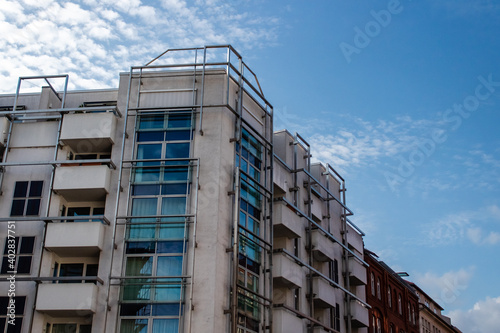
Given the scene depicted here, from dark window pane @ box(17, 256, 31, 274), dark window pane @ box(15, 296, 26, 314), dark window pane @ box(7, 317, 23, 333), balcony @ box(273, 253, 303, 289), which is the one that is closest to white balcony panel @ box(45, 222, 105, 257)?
dark window pane @ box(17, 256, 31, 274)

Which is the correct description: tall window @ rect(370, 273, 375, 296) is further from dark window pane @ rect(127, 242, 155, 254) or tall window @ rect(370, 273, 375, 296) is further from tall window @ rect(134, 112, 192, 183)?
dark window pane @ rect(127, 242, 155, 254)

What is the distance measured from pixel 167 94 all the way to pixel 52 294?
477 inches

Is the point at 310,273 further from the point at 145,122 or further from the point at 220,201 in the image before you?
the point at 145,122

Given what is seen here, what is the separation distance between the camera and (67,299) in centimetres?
3394

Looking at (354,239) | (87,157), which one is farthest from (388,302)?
(87,157)

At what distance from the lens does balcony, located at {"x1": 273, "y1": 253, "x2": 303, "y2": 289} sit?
4009 centimetres

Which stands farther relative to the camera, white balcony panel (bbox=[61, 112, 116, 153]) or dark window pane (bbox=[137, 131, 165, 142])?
dark window pane (bbox=[137, 131, 165, 142])

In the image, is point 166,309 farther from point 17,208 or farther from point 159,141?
point 17,208

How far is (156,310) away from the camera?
33875 mm

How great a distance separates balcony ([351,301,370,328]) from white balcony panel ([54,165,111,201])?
21.0m

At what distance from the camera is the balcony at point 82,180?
119ft

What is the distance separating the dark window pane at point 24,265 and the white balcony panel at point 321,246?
18110mm

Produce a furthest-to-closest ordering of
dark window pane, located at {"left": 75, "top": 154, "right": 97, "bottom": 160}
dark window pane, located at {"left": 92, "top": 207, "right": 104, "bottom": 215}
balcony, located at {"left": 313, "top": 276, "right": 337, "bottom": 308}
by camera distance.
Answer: balcony, located at {"left": 313, "top": 276, "right": 337, "bottom": 308}
dark window pane, located at {"left": 75, "top": 154, "right": 97, "bottom": 160}
dark window pane, located at {"left": 92, "top": 207, "right": 104, "bottom": 215}

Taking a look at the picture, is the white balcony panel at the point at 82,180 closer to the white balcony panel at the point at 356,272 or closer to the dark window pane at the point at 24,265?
the dark window pane at the point at 24,265
